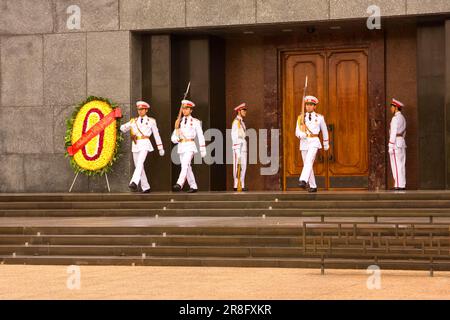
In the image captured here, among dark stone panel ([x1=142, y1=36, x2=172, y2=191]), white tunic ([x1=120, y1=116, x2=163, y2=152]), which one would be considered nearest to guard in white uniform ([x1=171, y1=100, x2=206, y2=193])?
white tunic ([x1=120, y1=116, x2=163, y2=152])

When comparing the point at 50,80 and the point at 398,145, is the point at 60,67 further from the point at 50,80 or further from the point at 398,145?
the point at 398,145

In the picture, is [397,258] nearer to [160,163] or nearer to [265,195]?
[265,195]

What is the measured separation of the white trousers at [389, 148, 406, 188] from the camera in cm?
2272

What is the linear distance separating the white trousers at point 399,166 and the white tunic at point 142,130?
522cm

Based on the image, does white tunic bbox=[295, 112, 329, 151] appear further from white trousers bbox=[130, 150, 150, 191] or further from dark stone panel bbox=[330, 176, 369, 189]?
white trousers bbox=[130, 150, 150, 191]

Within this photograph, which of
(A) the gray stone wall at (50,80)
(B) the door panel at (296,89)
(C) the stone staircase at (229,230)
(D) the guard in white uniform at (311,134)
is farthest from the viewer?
(B) the door panel at (296,89)

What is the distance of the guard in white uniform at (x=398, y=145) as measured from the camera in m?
22.7

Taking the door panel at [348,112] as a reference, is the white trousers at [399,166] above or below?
below

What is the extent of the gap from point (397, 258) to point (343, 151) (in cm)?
1053

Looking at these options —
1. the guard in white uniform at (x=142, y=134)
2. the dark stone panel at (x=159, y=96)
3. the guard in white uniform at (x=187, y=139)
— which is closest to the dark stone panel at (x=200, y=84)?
the dark stone panel at (x=159, y=96)

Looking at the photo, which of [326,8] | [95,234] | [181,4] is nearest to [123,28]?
[181,4]

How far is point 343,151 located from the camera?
2464 centimetres

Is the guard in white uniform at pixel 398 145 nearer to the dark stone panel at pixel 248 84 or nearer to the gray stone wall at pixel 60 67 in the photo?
the dark stone panel at pixel 248 84

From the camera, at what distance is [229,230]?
1585 cm
